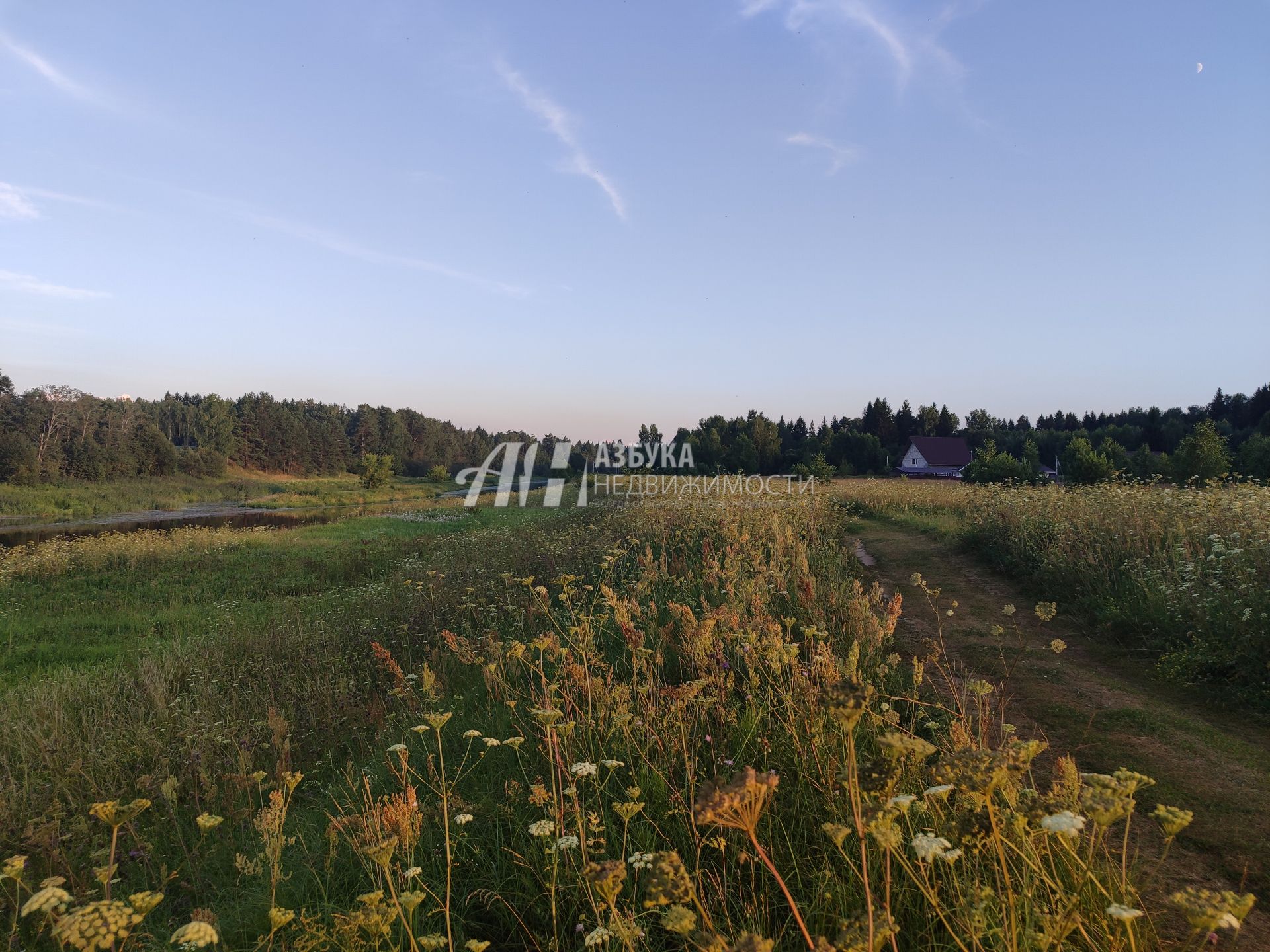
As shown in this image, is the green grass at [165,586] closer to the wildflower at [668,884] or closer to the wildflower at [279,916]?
the wildflower at [279,916]

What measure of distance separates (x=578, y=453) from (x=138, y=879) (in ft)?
337

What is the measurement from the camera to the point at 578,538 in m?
11.1

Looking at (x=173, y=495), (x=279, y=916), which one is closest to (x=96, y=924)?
(x=279, y=916)

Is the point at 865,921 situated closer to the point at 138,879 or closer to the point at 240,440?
the point at 138,879

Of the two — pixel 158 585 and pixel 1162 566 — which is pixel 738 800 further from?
pixel 158 585

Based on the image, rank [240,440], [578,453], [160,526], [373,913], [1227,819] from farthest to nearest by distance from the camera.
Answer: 1. [578,453]
2. [240,440]
3. [160,526]
4. [1227,819]
5. [373,913]

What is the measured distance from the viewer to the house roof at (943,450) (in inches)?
2606

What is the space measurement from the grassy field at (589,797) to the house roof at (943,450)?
217 ft

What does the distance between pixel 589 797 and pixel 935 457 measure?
2865 inches

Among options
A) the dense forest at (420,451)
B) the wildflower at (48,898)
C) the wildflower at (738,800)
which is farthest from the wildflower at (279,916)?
the dense forest at (420,451)

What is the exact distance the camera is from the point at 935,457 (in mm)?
67062

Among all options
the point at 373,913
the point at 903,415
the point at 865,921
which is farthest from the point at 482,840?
the point at 903,415

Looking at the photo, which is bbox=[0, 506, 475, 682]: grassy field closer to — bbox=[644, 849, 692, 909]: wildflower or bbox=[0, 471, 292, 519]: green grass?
bbox=[644, 849, 692, 909]: wildflower

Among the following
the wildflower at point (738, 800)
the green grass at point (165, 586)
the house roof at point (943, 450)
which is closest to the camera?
the wildflower at point (738, 800)
